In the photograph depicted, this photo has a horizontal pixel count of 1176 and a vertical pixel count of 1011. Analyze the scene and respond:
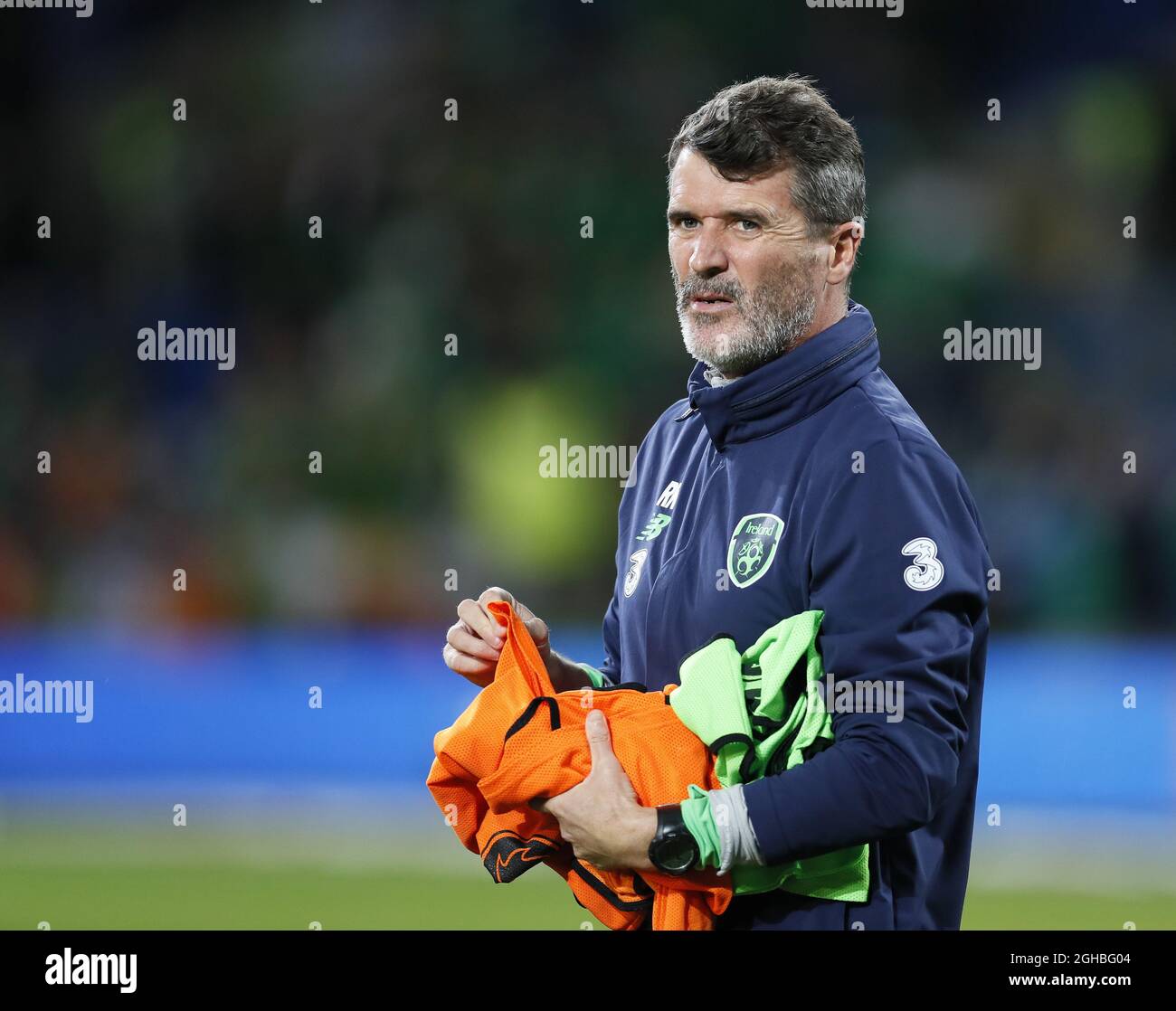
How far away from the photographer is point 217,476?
7.80 metres

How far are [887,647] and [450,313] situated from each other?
6.94m

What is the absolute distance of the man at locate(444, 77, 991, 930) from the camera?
1690 millimetres

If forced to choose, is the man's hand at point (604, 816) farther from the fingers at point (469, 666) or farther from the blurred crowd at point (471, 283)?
the blurred crowd at point (471, 283)

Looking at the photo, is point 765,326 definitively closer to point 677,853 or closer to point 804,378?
point 804,378

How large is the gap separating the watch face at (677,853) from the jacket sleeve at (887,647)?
9cm

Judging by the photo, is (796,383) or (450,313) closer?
(796,383)

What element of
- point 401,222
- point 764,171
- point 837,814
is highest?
point 401,222

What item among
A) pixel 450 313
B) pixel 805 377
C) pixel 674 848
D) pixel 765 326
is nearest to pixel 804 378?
pixel 805 377

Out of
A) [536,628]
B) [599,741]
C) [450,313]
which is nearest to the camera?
[599,741]

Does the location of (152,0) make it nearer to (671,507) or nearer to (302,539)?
(302,539)

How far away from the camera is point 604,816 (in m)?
1.75
